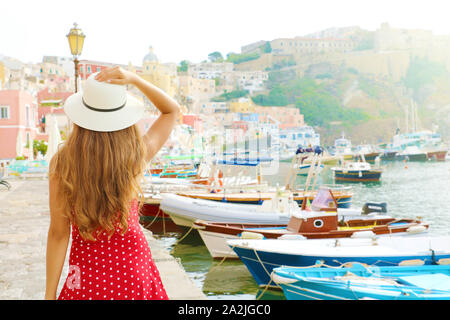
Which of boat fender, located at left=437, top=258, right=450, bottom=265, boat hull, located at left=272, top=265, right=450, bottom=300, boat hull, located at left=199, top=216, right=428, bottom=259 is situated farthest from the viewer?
boat hull, located at left=199, top=216, right=428, bottom=259

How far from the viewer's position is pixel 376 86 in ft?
359

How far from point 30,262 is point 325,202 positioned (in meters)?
4.40

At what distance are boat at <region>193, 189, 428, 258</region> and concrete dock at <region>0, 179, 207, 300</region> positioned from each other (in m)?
1.70

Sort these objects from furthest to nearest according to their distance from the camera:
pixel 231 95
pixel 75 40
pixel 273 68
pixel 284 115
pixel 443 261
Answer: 1. pixel 273 68
2. pixel 231 95
3. pixel 284 115
4. pixel 75 40
5. pixel 443 261

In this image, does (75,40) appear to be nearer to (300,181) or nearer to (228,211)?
Result: (228,211)

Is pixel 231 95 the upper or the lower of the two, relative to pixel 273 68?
lower

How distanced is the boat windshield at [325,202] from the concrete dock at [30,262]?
2.59m

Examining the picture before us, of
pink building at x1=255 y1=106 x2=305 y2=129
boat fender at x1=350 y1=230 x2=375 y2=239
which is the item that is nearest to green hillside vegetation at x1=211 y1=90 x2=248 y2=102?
pink building at x1=255 y1=106 x2=305 y2=129

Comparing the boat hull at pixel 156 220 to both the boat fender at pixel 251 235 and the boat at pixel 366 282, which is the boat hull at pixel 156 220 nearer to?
the boat fender at pixel 251 235

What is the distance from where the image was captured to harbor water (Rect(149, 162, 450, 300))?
6.73 meters

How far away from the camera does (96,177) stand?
124cm

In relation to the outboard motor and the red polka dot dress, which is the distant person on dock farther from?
the outboard motor

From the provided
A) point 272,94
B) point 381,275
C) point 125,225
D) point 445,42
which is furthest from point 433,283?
point 445,42

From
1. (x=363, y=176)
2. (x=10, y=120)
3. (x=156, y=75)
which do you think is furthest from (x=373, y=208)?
(x=156, y=75)
